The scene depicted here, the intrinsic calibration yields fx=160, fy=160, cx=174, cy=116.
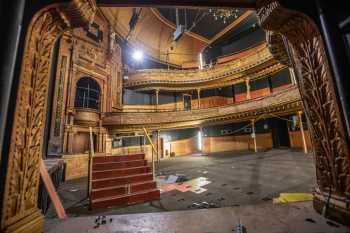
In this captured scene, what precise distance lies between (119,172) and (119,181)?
29 centimetres

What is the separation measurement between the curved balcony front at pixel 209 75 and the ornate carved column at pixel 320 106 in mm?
12755

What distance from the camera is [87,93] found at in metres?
11.0

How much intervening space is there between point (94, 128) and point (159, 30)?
1234 centimetres

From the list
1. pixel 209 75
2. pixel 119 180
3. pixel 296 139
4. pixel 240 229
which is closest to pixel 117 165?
pixel 119 180

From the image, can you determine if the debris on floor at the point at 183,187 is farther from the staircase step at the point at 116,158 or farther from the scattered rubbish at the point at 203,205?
the staircase step at the point at 116,158

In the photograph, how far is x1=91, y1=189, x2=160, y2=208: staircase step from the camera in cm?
389

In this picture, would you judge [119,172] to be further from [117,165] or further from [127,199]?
[127,199]

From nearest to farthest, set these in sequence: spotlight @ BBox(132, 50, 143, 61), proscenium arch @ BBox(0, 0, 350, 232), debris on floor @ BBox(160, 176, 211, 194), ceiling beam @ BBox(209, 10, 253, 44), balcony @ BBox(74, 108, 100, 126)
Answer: proscenium arch @ BBox(0, 0, 350, 232), debris on floor @ BBox(160, 176, 211, 194), balcony @ BBox(74, 108, 100, 126), ceiling beam @ BBox(209, 10, 253, 44), spotlight @ BBox(132, 50, 143, 61)

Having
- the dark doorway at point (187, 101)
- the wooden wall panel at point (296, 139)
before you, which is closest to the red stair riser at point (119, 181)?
the wooden wall panel at point (296, 139)

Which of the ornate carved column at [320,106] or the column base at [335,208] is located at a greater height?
the ornate carved column at [320,106]

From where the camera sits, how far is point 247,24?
1641 centimetres

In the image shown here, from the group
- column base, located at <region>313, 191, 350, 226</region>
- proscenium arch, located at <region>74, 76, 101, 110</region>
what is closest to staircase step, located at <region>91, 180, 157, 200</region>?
column base, located at <region>313, 191, 350, 226</region>

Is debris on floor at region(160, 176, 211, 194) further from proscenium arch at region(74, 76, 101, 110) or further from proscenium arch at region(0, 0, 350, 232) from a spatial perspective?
proscenium arch at region(74, 76, 101, 110)

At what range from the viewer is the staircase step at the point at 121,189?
4.01 m
